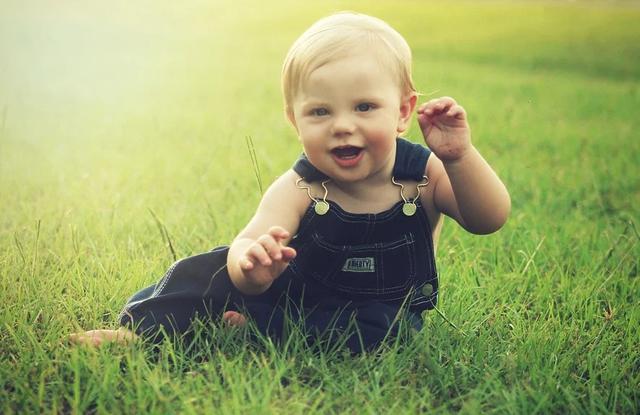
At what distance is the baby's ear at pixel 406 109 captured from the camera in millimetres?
2512

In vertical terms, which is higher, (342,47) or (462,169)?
(342,47)

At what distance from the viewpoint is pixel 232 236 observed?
3531 millimetres

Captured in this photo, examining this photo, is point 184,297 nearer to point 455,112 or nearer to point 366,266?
point 366,266

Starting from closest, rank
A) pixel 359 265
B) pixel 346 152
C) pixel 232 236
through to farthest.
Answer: pixel 346 152 → pixel 359 265 → pixel 232 236

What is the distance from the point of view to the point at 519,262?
11.3 ft

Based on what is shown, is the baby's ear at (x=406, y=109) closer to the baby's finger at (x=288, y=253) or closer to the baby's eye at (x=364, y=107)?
the baby's eye at (x=364, y=107)

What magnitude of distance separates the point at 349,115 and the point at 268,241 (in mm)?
478

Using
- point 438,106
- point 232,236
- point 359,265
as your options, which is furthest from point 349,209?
point 232,236

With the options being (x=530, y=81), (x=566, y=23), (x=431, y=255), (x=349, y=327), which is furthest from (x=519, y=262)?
(x=566, y=23)

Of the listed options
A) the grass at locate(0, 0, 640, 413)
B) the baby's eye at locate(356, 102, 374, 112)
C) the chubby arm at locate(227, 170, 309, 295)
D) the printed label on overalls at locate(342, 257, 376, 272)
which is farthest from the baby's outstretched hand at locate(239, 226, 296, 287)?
the baby's eye at locate(356, 102, 374, 112)

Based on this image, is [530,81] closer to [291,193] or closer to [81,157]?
[81,157]

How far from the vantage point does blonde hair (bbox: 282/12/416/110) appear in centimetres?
234

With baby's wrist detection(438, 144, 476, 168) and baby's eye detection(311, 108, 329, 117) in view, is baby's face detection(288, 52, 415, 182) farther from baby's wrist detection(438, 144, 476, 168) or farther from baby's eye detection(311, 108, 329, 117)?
baby's wrist detection(438, 144, 476, 168)

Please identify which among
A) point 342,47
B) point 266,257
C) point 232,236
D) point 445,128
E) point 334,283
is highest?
point 342,47
